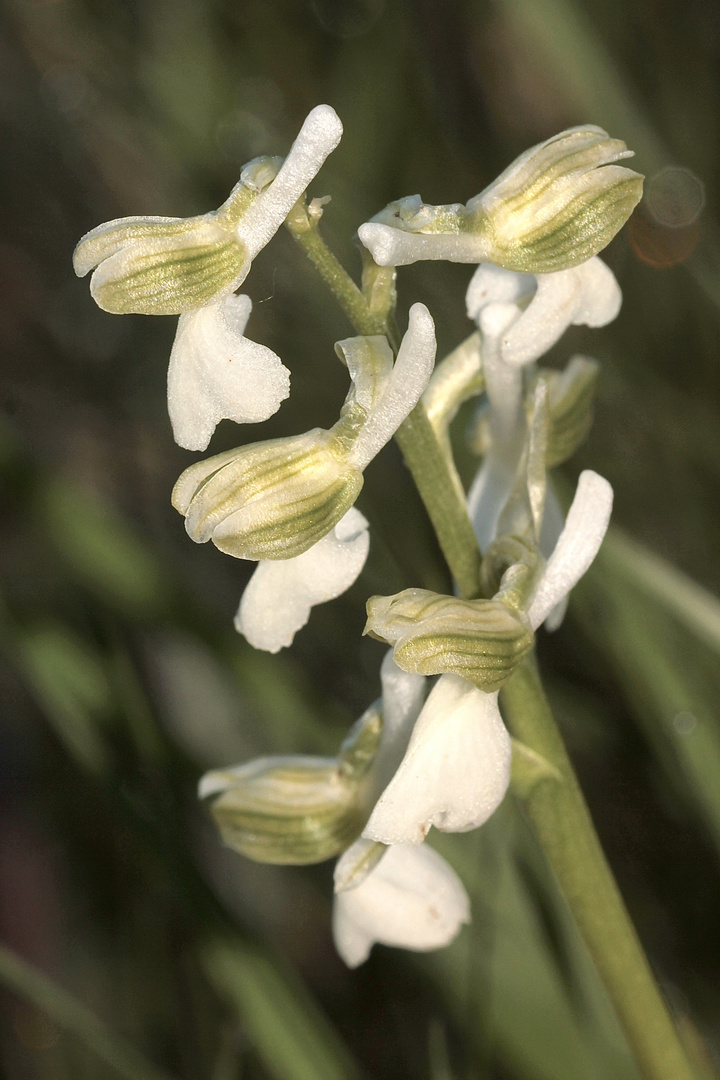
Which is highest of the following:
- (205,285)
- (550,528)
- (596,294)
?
(205,285)

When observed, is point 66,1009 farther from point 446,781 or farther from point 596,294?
point 596,294

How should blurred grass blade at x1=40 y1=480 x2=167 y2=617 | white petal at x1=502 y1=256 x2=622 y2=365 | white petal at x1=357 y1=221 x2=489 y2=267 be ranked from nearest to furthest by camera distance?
white petal at x1=357 y1=221 x2=489 y2=267
white petal at x1=502 y1=256 x2=622 y2=365
blurred grass blade at x1=40 y1=480 x2=167 y2=617

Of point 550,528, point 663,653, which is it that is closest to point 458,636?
point 550,528

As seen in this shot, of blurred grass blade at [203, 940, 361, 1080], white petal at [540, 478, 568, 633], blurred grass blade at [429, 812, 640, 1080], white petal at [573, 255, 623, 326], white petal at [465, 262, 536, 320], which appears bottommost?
blurred grass blade at [429, 812, 640, 1080]

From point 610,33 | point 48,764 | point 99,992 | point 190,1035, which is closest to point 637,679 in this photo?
point 190,1035

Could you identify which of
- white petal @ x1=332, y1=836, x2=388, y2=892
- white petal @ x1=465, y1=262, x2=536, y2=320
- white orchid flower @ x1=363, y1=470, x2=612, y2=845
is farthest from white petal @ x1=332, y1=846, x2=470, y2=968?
white petal @ x1=465, y1=262, x2=536, y2=320

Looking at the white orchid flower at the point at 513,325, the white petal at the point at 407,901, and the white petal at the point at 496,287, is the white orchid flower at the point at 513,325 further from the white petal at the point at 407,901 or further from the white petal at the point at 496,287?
the white petal at the point at 407,901

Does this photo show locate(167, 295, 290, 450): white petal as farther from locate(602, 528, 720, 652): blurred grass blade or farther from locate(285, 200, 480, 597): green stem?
locate(602, 528, 720, 652): blurred grass blade
